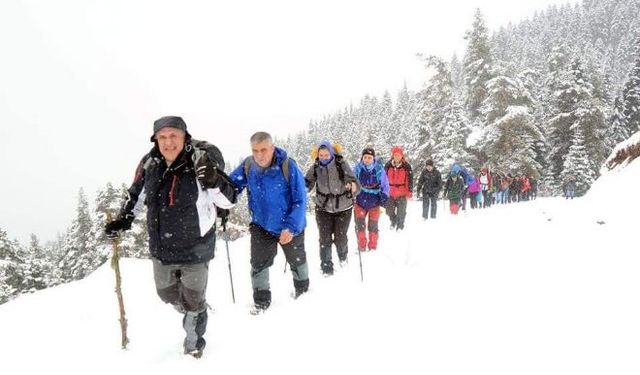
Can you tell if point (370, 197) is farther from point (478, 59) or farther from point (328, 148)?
point (478, 59)

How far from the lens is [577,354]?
A: 124 inches

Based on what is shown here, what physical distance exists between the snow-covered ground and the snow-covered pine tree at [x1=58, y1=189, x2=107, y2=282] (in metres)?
35.5

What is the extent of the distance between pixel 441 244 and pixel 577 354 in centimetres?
540

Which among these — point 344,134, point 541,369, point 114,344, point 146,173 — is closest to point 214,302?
point 114,344

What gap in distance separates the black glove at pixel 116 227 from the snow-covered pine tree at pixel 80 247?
1497 inches

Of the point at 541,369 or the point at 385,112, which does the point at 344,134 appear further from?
the point at 541,369

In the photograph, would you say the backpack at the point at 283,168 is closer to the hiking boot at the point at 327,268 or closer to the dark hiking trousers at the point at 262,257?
the dark hiking trousers at the point at 262,257

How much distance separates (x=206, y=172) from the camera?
12.0 ft

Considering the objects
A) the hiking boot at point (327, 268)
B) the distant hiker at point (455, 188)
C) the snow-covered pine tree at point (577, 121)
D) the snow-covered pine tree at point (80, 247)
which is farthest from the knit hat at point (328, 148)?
the snow-covered pine tree at point (577, 121)

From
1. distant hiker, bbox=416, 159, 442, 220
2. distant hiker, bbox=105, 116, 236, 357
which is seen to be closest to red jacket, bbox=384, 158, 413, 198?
distant hiker, bbox=416, 159, 442, 220

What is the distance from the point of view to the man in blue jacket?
5.16 metres

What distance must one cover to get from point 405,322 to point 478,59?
35499 millimetres

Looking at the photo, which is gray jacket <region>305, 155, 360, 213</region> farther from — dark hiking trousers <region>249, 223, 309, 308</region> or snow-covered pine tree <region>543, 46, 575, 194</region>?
snow-covered pine tree <region>543, 46, 575, 194</region>

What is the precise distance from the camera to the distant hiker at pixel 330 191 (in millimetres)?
6953
